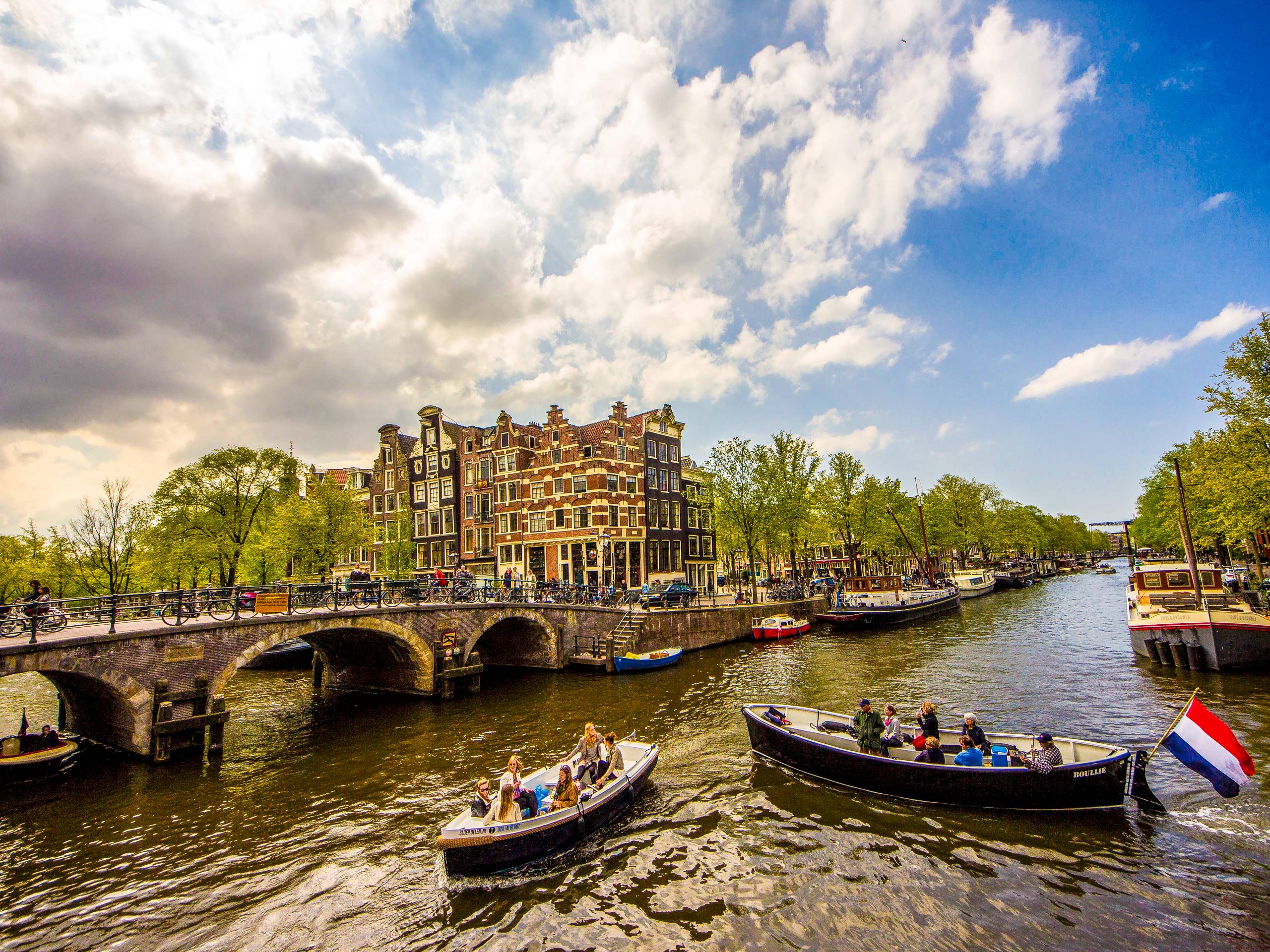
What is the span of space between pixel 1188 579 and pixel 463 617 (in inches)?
1545

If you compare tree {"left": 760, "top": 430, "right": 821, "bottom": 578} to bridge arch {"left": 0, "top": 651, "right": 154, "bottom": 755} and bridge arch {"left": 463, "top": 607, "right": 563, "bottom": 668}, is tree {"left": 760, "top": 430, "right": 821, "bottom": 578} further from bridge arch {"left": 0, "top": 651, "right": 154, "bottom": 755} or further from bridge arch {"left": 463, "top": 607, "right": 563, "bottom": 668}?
bridge arch {"left": 0, "top": 651, "right": 154, "bottom": 755}

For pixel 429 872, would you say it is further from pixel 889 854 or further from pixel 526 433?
pixel 526 433

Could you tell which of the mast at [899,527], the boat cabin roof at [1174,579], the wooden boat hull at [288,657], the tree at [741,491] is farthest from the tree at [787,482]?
the wooden boat hull at [288,657]

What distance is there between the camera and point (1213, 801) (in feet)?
41.5

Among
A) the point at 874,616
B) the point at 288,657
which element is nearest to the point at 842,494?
the point at 874,616

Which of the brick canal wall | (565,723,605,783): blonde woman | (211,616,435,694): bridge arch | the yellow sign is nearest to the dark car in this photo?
the brick canal wall

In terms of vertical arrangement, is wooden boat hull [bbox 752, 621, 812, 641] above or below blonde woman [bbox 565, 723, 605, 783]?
below

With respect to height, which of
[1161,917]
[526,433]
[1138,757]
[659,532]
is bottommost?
[1161,917]

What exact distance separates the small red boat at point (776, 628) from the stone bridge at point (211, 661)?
14865 millimetres

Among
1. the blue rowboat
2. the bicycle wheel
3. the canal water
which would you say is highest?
the bicycle wheel

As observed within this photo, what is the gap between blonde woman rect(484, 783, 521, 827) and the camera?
36.7 ft

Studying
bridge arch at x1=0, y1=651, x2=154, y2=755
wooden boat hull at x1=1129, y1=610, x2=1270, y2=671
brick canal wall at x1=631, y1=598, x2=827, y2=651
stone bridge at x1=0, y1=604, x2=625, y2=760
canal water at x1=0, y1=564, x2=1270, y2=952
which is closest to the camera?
canal water at x1=0, y1=564, x2=1270, y2=952

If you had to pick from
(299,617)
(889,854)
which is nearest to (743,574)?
(299,617)

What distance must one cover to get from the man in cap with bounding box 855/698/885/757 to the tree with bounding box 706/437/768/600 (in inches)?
1560
